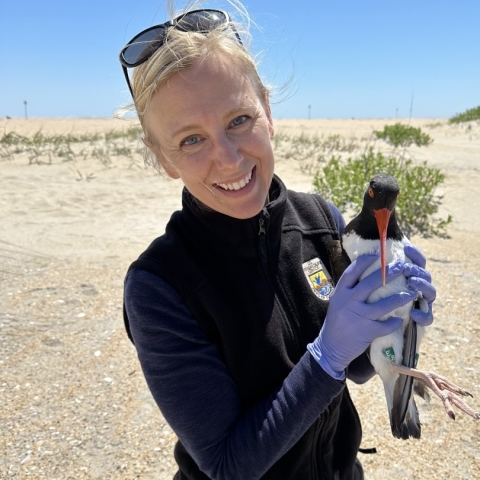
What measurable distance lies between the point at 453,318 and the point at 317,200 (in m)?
2.77

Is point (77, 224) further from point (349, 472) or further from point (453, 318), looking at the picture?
point (349, 472)

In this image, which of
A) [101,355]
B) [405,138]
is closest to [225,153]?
[101,355]

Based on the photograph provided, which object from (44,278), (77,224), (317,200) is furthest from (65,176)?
(317,200)

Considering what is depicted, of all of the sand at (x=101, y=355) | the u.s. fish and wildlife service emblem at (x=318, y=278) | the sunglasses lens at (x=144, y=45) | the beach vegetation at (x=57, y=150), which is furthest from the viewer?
the beach vegetation at (x=57, y=150)

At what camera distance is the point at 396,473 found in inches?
104

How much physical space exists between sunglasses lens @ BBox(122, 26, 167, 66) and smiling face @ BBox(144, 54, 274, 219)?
16cm

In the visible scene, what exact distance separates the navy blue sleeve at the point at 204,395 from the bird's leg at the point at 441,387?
0.51m

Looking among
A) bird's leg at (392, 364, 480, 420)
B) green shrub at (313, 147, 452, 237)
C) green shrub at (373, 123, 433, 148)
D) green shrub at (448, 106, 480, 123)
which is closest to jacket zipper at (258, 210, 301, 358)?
bird's leg at (392, 364, 480, 420)

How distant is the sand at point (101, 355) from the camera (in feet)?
9.03

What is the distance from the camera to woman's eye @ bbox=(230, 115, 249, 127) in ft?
5.06

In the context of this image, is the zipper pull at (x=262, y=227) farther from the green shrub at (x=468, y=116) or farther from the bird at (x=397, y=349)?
the green shrub at (x=468, y=116)

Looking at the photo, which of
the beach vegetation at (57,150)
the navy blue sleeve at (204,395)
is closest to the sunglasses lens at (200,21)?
the navy blue sleeve at (204,395)

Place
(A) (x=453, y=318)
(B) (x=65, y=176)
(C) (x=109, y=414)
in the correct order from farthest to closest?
(B) (x=65, y=176), (A) (x=453, y=318), (C) (x=109, y=414)

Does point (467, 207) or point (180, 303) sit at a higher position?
point (180, 303)
